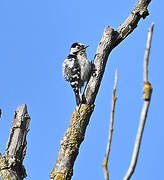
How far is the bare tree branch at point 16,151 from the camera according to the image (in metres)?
3.19

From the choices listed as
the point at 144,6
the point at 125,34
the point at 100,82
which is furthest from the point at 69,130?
the point at 144,6

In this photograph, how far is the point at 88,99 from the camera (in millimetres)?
4148

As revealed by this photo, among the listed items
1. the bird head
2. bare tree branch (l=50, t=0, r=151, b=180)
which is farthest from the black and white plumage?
bare tree branch (l=50, t=0, r=151, b=180)

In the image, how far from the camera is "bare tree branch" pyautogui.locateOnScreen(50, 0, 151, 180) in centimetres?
325

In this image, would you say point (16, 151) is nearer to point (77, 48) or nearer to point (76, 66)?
point (76, 66)

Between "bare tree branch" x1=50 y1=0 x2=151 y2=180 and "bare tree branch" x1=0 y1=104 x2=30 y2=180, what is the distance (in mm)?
249

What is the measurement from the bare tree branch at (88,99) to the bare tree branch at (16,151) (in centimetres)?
25

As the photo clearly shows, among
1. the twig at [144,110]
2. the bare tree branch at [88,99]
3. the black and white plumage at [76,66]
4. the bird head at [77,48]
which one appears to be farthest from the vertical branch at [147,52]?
the bird head at [77,48]

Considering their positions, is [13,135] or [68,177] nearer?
[68,177]

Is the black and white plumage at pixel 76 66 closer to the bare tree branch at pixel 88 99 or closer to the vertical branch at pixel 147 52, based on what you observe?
the bare tree branch at pixel 88 99

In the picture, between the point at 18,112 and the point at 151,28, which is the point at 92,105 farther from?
the point at 151,28

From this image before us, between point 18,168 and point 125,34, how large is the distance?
1.93m

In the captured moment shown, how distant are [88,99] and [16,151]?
1.04m

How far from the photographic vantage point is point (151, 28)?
3.17ft
